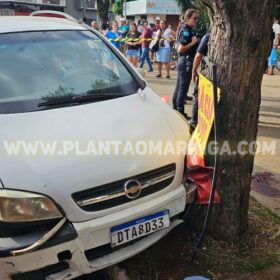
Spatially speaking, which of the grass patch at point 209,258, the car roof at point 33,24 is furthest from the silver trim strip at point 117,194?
the car roof at point 33,24

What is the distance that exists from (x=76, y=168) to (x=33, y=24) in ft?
6.28

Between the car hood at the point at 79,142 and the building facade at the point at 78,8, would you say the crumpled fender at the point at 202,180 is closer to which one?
the car hood at the point at 79,142

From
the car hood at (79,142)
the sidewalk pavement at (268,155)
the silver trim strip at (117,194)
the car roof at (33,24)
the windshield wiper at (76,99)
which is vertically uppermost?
the car roof at (33,24)

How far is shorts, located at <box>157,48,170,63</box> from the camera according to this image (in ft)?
39.6

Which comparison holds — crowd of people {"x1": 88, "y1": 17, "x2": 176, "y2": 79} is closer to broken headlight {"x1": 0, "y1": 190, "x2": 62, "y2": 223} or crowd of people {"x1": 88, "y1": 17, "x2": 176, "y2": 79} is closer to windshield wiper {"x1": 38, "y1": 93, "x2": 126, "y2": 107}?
windshield wiper {"x1": 38, "y1": 93, "x2": 126, "y2": 107}

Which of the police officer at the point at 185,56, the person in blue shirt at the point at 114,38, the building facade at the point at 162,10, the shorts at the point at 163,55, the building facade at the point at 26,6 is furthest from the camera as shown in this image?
the building facade at the point at 26,6

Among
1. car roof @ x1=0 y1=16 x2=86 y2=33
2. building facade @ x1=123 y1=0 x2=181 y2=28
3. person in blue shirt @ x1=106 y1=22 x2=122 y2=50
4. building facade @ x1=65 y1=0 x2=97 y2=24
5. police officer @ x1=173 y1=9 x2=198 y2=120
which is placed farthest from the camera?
building facade @ x1=65 y1=0 x2=97 y2=24

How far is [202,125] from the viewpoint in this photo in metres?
3.02

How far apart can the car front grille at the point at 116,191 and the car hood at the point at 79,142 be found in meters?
0.03

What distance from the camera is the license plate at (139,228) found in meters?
2.49

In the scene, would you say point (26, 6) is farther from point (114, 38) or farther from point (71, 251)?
point (71, 251)

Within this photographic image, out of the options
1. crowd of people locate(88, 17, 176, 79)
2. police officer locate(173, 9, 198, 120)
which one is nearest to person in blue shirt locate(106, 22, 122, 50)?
crowd of people locate(88, 17, 176, 79)

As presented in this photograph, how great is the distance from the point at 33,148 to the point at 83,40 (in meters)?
1.64

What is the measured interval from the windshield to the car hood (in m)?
0.21
